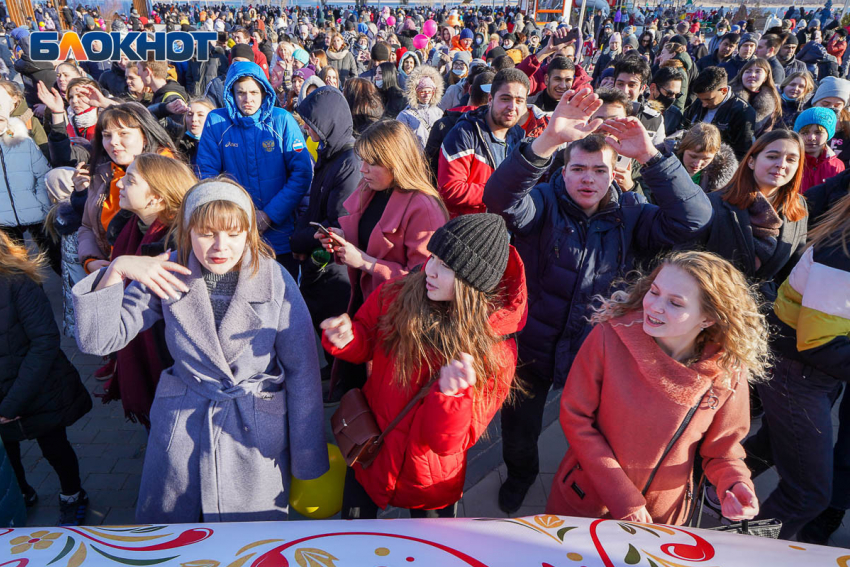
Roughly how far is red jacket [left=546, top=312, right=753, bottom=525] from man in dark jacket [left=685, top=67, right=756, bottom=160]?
3907mm

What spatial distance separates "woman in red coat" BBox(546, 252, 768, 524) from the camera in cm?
173

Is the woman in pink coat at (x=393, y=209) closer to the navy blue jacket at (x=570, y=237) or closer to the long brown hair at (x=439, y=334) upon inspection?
the navy blue jacket at (x=570, y=237)

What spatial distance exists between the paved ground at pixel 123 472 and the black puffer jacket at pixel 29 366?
62 centimetres

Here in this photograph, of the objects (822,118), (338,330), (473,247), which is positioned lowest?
(338,330)

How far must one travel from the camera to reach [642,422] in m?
1.80

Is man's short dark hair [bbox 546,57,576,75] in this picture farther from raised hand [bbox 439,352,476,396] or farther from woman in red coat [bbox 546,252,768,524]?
raised hand [bbox 439,352,476,396]

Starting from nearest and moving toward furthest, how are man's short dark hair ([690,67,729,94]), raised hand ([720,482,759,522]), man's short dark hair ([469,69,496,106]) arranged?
raised hand ([720,482,759,522])
man's short dark hair ([690,67,729,94])
man's short dark hair ([469,69,496,106])

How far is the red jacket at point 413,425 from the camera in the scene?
75.2 inches

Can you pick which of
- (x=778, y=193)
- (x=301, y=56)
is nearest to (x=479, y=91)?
(x=778, y=193)

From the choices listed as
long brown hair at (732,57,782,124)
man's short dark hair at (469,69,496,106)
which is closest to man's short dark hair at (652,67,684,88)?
long brown hair at (732,57,782,124)

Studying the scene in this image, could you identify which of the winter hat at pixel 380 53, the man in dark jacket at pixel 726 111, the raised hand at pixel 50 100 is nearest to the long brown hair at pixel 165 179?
the raised hand at pixel 50 100

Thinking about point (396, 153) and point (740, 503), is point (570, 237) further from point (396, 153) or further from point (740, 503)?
point (740, 503)

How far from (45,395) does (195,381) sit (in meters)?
1.04

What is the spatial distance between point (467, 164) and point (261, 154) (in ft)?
4.71
